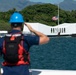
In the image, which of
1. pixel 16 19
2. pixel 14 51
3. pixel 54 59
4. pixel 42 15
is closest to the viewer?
pixel 14 51

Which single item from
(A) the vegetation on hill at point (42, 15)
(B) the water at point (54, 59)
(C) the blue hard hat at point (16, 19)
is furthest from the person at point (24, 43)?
(A) the vegetation on hill at point (42, 15)

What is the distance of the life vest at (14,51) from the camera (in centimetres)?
466

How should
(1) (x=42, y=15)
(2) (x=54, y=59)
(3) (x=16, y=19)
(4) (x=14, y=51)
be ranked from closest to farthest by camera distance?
1. (4) (x=14, y=51)
2. (3) (x=16, y=19)
3. (2) (x=54, y=59)
4. (1) (x=42, y=15)

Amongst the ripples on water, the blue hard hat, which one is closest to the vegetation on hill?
the ripples on water

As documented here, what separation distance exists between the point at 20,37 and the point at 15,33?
0.08m

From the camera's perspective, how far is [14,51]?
4.66 meters

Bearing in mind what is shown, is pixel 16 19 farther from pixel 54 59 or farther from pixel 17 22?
pixel 54 59

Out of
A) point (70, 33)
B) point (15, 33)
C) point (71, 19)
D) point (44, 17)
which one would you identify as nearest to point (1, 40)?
point (15, 33)

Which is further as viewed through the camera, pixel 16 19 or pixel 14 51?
pixel 16 19

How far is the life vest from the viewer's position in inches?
184

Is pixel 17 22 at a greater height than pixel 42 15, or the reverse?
pixel 42 15

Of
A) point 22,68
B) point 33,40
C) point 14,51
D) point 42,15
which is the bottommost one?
point 22,68

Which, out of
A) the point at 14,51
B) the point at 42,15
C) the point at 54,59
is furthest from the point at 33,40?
the point at 42,15

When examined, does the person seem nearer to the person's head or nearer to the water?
the person's head
